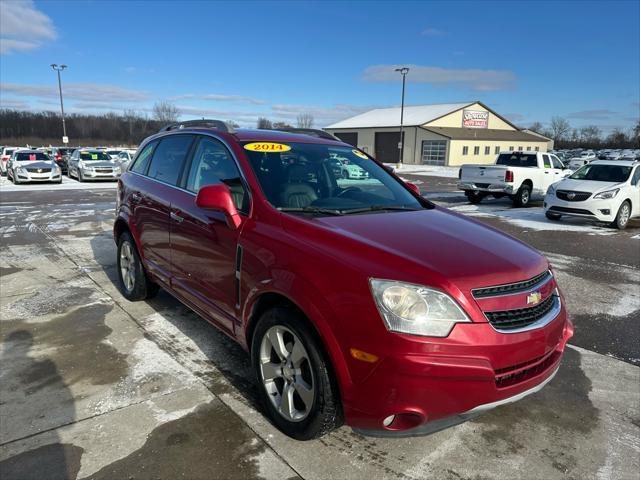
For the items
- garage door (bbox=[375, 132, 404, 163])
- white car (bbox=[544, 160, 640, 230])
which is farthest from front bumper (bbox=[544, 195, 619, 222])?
garage door (bbox=[375, 132, 404, 163])

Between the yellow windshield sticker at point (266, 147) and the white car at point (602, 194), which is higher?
the yellow windshield sticker at point (266, 147)

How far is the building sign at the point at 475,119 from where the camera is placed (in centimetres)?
6044

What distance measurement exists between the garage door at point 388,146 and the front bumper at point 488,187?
138 feet

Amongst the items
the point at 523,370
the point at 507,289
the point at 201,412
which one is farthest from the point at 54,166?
the point at 523,370

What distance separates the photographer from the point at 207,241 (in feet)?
11.2

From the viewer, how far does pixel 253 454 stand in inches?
103

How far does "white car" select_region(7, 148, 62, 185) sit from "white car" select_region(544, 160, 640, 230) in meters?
21.3

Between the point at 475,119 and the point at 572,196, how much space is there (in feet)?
178

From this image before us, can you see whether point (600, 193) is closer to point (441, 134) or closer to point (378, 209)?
point (378, 209)

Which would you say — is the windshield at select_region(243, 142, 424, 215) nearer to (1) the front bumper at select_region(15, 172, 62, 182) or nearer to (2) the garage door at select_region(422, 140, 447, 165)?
(1) the front bumper at select_region(15, 172, 62, 182)

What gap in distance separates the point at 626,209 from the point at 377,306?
37.8 feet

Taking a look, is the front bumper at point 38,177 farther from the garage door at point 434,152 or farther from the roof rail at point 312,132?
the garage door at point 434,152

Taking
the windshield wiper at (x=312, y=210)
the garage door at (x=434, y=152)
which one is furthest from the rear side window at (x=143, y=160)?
the garage door at (x=434, y=152)

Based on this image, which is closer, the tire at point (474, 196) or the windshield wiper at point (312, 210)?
the windshield wiper at point (312, 210)
